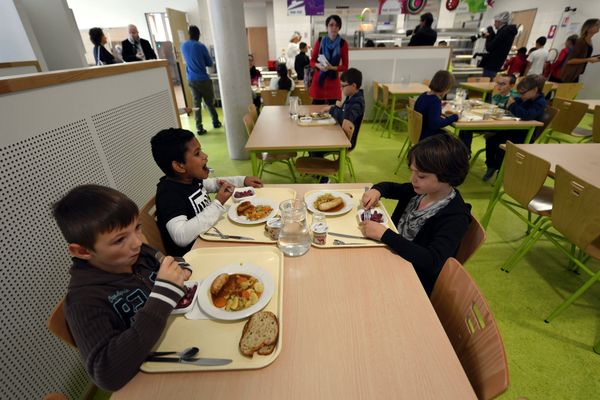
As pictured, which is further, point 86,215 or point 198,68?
point 198,68

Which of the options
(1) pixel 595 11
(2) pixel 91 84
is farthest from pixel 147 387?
(1) pixel 595 11

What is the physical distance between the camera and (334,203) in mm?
1469

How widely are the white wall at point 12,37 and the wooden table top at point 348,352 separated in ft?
11.5

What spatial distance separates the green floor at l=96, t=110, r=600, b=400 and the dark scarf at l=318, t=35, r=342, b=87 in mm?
2158

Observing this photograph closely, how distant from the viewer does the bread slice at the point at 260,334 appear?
2.58ft

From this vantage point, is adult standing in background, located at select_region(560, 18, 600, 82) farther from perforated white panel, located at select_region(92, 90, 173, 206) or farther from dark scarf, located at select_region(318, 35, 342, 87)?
perforated white panel, located at select_region(92, 90, 173, 206)

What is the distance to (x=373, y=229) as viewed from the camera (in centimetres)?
122

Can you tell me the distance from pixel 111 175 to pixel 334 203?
138 centimetres

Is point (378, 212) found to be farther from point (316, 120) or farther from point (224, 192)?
point (316, 120)

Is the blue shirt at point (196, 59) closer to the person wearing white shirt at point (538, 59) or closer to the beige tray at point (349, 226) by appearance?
the beige tray at point (349, 226)

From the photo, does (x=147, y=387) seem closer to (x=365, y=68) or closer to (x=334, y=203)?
(x=334, y=203)

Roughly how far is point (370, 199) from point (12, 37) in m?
3.65

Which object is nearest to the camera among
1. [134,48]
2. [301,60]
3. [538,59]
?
[134,48]

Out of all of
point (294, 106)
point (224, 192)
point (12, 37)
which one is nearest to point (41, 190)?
point (224, 192)
